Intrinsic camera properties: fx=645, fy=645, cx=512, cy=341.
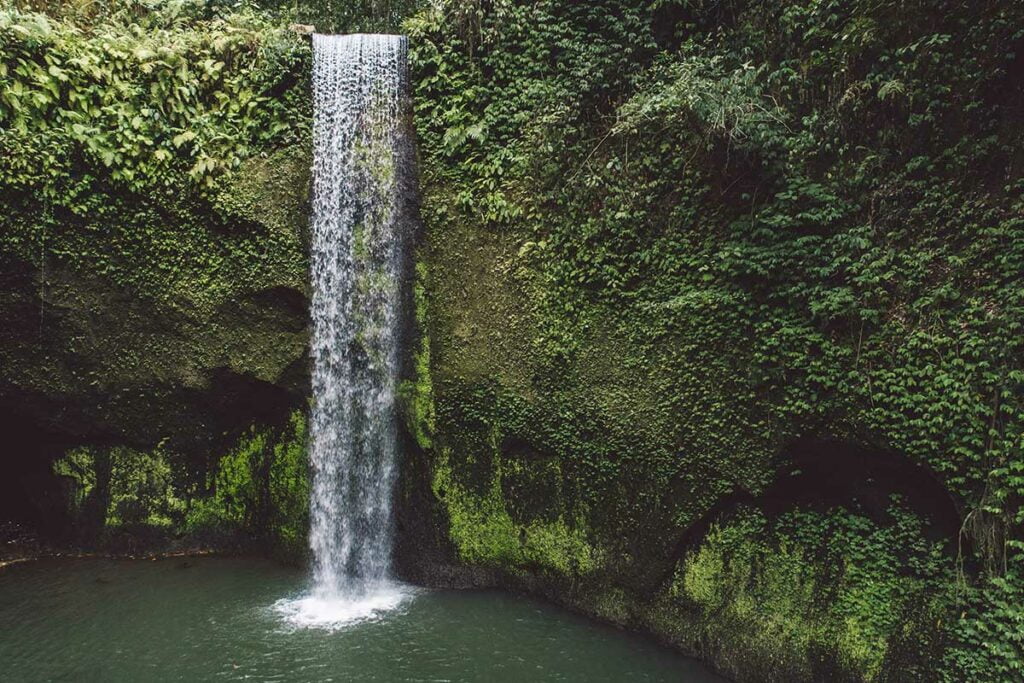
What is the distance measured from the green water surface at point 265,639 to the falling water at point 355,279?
1368 mm

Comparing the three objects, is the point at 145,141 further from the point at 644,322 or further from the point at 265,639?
the point at 644,322

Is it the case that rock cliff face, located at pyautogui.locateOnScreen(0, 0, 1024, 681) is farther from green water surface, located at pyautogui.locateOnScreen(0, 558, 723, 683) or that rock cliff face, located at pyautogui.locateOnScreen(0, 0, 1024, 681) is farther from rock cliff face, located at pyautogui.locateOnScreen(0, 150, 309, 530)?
green water surface, located at pyautogui.locateOnScreen(0, 558, 723, 683)

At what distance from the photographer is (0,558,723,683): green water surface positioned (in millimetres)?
5762

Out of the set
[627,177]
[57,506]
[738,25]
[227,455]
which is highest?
[738,25]

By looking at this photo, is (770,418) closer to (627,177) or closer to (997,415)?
(997,415)

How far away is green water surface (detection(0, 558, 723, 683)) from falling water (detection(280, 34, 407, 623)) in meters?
1.37

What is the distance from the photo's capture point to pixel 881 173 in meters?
5.41

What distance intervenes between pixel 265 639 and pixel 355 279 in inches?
164

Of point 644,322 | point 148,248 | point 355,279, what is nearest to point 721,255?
point 644,322

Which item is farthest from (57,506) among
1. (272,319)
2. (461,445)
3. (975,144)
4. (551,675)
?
(975,144)

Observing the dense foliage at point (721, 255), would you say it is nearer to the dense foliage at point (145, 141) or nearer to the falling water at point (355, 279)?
the falling water at point (355, 279)

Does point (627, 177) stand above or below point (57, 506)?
above

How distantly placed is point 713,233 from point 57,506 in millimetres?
8744

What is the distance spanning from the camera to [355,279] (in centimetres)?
816
